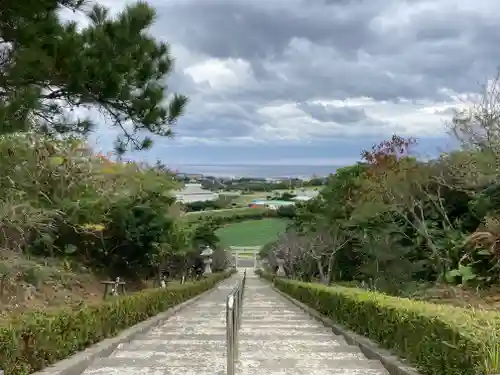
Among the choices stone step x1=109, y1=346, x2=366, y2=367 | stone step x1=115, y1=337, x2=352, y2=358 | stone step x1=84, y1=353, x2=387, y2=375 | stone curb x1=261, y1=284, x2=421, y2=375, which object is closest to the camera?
stone curb x1=261, y1=284, x2=421, y2=375

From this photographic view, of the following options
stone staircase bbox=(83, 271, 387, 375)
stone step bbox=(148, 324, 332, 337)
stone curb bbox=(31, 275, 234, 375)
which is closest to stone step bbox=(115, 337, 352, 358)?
stone staircase bbox=(83, 271, 387, 375)

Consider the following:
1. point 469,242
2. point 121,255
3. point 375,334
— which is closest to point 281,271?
point 121,255

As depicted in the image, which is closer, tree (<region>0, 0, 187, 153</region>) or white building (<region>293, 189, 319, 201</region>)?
tree (<region>0, 0, 187, 153</region>)

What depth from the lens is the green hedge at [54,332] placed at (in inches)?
185

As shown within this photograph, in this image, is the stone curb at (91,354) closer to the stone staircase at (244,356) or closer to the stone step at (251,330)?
the stone staircase at (244,356)

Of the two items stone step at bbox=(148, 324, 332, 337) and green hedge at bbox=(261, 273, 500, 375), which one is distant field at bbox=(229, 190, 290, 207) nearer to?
stone step at bbox=(148, 324, 332, 337)

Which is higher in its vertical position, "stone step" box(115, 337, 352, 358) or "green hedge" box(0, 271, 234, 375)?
"green hedge" box(0, 271, 234, 375)

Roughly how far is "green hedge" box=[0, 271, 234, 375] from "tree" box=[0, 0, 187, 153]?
172 centimetres

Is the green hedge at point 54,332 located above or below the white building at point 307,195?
below

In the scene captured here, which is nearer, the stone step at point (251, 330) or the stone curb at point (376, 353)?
the stone curb at point (376, 353)

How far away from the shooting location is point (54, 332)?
5652 mm

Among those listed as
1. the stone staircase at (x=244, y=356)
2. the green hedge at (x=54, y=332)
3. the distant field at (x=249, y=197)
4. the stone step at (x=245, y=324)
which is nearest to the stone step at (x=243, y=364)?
the stone staircase at (x=244, y=356)

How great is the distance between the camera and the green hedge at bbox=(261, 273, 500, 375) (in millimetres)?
3982

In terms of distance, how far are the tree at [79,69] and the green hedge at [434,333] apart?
3.16 m
